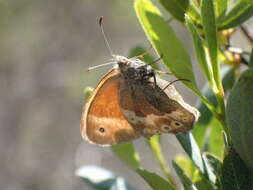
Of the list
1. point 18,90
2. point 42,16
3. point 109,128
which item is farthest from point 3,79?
point 109,128

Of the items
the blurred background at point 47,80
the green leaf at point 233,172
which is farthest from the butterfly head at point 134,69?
the blurred background at point 47,80

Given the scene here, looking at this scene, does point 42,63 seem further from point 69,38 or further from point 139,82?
point 139,82

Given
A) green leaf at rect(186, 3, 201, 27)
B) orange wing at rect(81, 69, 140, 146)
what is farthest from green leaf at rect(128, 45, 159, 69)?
green leaf at rect(186, 3, 201, 27)

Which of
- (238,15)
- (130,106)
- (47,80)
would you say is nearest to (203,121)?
(130,106)

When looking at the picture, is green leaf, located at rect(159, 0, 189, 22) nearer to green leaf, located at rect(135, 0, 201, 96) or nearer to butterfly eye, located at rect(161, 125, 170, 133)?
green leaf, located at rect(135, 0, 201, 96)

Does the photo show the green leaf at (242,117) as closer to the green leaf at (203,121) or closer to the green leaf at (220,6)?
the green leaf at (220,6)

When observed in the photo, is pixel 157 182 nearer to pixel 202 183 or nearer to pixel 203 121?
pixel 202 183
